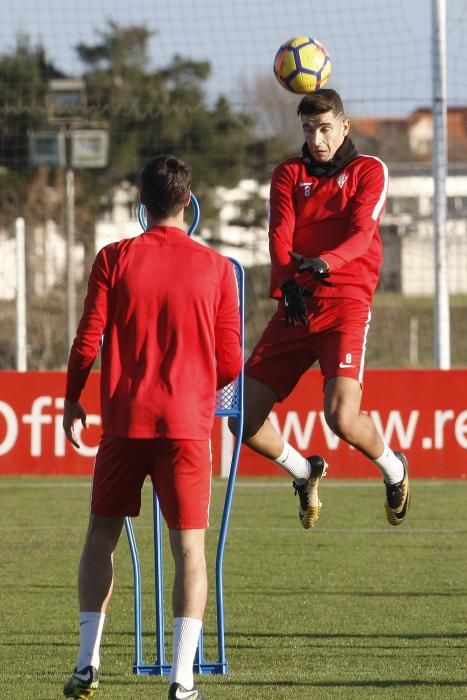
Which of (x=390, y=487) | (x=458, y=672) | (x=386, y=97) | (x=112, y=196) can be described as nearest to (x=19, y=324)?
(x=386, y=97)

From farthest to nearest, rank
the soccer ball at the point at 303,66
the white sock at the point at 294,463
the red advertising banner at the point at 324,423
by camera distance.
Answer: the red advertising banner at the point at 324,423 < the soccer ball at the point at 303,66 < the white sock at the point at 294,463

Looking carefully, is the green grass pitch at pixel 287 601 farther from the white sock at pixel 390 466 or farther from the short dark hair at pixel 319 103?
the short dark hair at pixel 319 103

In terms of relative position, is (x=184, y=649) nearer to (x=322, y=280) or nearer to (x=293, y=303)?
(x=293, y=303)

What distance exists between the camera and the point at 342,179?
23.8 ft

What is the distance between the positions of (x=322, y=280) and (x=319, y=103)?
854 millimetres

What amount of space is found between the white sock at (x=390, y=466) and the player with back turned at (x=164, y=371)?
7.23 ft

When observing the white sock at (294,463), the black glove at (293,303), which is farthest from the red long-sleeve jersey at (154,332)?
the white sock at (294,463)

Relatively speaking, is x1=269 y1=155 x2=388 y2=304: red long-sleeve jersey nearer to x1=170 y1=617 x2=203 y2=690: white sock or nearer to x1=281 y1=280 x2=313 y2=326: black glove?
x1=281 y1=280 x2=313 y2=326: black glove

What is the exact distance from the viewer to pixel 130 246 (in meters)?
5.38

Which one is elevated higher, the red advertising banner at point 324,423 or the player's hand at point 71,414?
the player's hand at point 71,414

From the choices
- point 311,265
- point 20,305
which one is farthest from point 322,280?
point 20,305

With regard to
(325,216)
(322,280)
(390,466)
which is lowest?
A: (390,466)

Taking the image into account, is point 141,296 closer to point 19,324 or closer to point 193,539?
point 193,539

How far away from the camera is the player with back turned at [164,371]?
530 cm
